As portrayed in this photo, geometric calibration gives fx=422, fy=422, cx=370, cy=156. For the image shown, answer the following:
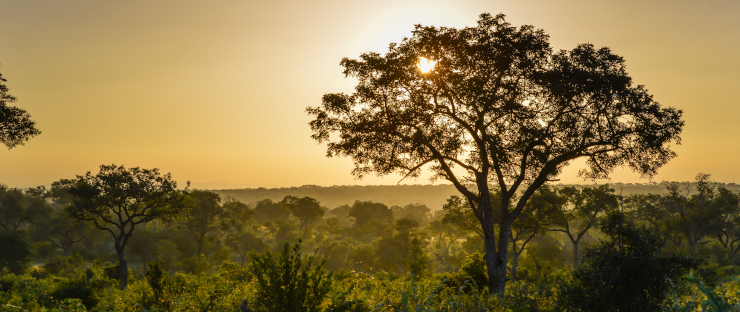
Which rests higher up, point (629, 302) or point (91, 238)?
point (629, 302)

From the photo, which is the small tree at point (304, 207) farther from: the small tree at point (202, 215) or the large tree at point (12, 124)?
the large tree at point (12, 124)

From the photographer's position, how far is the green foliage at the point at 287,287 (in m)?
9.06

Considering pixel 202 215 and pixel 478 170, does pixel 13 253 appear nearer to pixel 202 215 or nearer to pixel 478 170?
pixel 202 215

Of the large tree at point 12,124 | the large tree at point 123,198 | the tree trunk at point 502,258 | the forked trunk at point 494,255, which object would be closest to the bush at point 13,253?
the large tree at point 123,198

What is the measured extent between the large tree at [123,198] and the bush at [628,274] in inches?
1388

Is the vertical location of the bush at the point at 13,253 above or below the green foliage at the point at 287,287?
below

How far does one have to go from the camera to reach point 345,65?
21.7m

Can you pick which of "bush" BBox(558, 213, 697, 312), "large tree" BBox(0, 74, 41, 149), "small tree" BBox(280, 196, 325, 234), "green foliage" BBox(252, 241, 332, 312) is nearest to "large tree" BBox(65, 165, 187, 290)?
"large tree" BBox(0, 74, 41, 149)

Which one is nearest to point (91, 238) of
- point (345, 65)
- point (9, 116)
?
point (9, 116)

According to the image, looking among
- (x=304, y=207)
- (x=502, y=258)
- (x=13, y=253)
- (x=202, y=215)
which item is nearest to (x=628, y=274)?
(x=502, y=258)

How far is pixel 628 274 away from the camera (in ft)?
37.3

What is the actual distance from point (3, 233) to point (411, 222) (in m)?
44.5

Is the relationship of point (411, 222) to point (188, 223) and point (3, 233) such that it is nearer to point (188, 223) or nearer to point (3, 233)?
point (188, 223)

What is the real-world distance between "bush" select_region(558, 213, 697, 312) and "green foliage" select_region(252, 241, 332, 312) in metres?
7.37
